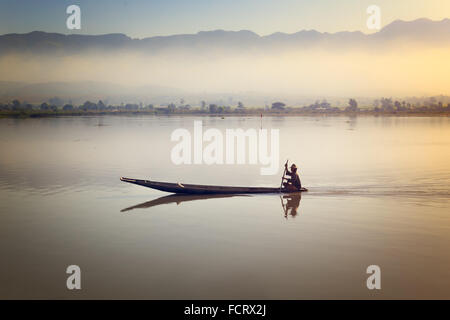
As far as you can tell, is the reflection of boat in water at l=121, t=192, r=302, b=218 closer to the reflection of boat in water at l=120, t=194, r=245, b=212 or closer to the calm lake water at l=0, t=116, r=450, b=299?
the reflection of boat in water at l=120, t=194, r=245, b=212

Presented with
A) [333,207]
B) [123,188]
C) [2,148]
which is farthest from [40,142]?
[333,207]

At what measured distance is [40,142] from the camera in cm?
4906

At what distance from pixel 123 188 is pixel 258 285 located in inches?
531

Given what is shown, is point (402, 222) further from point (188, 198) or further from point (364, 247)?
point (188, 198)

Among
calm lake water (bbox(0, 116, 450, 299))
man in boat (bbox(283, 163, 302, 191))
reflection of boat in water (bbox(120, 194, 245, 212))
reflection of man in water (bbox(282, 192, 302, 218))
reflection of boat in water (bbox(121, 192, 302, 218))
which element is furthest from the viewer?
man in boat (bbox(283, 163, 302, 191))

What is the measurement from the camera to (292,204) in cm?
1872

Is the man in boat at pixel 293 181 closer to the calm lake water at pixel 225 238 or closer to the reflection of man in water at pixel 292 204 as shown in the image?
the reflection of man in water at pixel 292 204

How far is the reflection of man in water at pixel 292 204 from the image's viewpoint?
17.5 m

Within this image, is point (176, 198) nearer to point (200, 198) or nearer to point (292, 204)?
point (200, 198)

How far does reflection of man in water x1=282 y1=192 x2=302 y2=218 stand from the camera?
17.5m

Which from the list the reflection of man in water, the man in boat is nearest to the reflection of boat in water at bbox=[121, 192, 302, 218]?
the reflection of man in water

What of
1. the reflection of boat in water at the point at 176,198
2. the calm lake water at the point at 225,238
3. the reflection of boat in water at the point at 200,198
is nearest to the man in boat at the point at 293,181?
the reflection of boat in water at the point at 200,198
